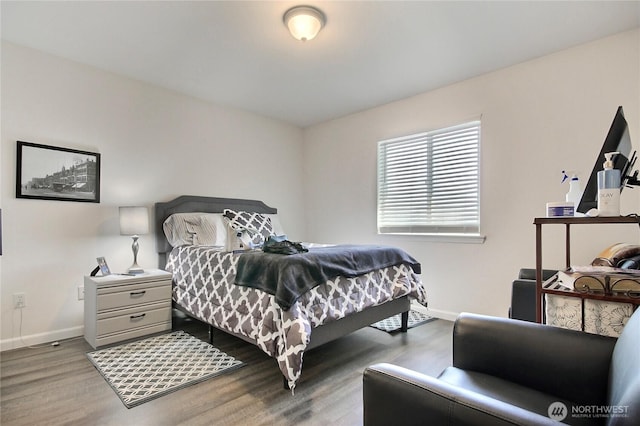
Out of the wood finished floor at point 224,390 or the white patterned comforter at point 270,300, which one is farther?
the white patterned comforter at point 270,300

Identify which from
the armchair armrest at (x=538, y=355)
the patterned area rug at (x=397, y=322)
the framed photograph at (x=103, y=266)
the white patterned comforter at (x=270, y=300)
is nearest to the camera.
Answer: the armchair armrest at (x=538, y=355)

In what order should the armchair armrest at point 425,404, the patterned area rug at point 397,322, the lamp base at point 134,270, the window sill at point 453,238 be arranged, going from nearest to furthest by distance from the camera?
the armchair armrest at point 425,404 → the lamp base at point 134,270 → the patterned area rug at point 397,322 → the window sill at point 453,238

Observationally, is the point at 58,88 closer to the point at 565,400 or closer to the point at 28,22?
the point at 28,22

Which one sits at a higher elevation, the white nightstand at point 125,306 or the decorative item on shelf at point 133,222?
the decorative item on shelf at point 133,222

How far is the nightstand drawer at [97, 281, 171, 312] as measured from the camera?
2.56 meters

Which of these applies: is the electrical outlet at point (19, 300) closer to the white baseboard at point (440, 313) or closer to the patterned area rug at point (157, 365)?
the patterned area rug at point (157, 365)

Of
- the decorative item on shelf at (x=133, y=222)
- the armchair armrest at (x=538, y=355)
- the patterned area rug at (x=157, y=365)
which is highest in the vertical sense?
the decorative item on shelf at (x=133, y=222)

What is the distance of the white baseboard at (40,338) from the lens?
2537mm

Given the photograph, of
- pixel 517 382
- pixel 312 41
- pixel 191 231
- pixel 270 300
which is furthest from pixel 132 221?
pixel 517 382

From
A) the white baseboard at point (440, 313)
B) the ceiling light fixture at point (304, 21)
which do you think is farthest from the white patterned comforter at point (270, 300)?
the ceiling light fixture at point (304, 21)

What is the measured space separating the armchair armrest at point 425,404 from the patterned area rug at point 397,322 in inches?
80.3

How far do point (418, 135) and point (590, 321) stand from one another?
2724 millimetres

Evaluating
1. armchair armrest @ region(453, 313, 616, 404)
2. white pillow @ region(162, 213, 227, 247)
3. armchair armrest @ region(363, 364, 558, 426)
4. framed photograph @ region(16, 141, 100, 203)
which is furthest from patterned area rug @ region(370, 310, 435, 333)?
framed photograph @ region(16, 141, 100, 203)

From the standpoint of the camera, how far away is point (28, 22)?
2.34 metres
